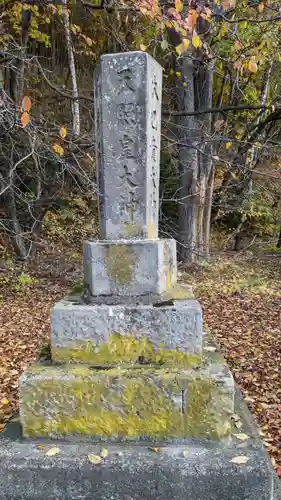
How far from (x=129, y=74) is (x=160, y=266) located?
3.60 ft

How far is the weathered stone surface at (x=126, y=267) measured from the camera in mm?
2266

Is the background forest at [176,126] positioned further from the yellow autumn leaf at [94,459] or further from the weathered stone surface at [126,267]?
the yellow autumn leaf at [94,459]

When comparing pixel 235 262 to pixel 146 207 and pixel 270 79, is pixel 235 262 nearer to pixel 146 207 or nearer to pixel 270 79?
pixel 270 79

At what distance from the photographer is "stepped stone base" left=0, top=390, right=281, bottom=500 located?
1962 mm

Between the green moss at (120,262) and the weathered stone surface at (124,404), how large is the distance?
20.1 inches

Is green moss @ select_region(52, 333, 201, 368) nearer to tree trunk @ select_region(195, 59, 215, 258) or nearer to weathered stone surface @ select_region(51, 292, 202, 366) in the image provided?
weathered stone surface @ select_region(51, 292, 202, 366)

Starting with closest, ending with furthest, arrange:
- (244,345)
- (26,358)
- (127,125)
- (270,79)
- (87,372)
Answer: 1. (87,372)
2. (127,125)
3. (26,358)
4. (244,345)
5. (270,79)

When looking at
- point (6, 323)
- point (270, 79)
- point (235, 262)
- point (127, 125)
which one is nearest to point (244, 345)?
point (6, 323)

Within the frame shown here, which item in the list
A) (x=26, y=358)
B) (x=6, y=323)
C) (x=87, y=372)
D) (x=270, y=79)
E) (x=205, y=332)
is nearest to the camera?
(x=87, y=372)

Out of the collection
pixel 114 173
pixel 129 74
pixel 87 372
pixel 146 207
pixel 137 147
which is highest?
pixel 129 74

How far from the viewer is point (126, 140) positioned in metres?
2.29

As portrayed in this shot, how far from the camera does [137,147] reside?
90.4 inches

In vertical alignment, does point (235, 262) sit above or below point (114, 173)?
below

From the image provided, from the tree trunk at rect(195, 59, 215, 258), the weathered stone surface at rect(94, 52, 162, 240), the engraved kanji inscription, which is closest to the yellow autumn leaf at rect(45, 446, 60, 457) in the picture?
the weathered stone surface at rect(94, 52, 162, 240)
